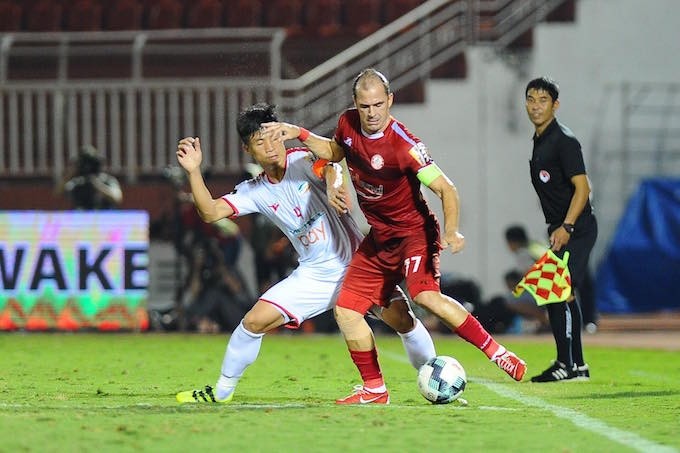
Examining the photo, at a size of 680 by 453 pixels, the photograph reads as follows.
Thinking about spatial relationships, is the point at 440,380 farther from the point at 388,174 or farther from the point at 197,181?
the point at 197,181

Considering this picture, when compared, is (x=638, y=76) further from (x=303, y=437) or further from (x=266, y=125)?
(x=303, y=437)

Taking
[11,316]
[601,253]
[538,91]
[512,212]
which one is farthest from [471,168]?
[538,91]

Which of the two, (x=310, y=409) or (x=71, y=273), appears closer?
(x=310, y=409)

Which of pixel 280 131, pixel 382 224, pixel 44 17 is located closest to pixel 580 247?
pixel 382 224

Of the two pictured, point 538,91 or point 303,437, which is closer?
point 303,437

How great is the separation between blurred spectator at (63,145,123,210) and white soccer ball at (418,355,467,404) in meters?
9.11

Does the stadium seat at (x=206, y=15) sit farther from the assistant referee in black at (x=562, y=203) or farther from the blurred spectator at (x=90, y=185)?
the assistant referee in black at (x=562, y=203)

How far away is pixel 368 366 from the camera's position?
7344 mm

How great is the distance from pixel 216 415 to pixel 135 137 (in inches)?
449

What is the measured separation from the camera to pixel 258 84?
56.6 feet

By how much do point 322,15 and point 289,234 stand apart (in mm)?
12789

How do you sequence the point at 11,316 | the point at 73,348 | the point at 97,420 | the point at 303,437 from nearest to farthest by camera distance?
the point at 303,437 → the point at 97,420 → the point at 73,348 → the point at 11,316

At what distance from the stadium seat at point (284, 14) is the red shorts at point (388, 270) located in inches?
517

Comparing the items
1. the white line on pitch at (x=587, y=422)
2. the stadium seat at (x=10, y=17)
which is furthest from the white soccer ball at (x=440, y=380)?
the stadium seat at (x=10, y=17)
